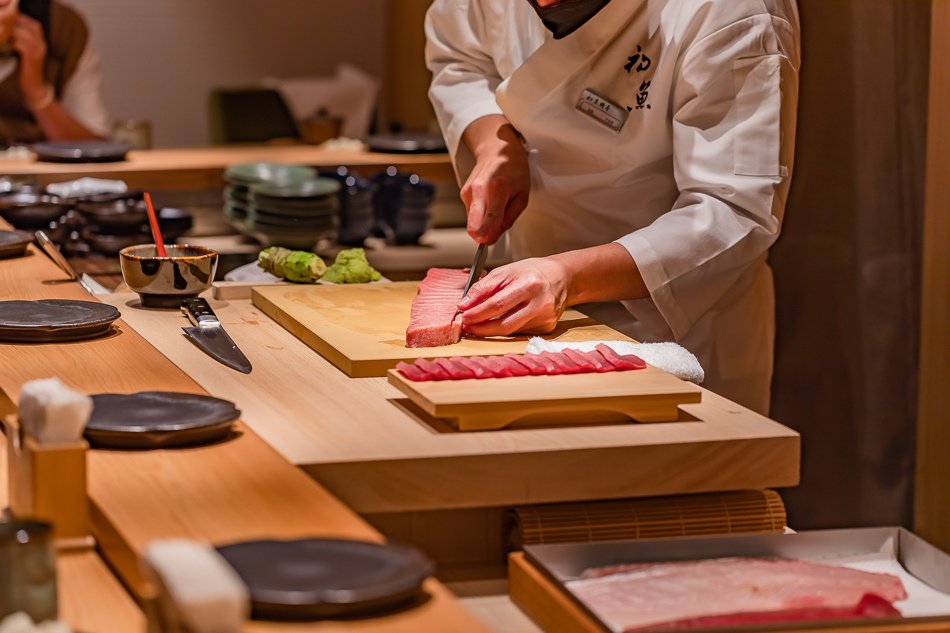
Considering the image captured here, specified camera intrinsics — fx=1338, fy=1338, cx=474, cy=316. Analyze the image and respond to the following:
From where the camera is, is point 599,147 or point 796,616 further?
point 599,147

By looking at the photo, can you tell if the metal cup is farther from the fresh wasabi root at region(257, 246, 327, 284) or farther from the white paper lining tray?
the fresh wasabi root at region(257, 246, 327, 284)

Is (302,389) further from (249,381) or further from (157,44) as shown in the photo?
(157,44)

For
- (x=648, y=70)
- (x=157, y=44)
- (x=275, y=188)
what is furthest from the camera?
(x=157, y=44)

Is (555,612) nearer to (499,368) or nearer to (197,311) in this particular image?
(499,368)

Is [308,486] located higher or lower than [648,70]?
lower

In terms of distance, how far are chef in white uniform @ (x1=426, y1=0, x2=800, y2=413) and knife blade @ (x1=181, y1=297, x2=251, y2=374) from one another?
0.32 m

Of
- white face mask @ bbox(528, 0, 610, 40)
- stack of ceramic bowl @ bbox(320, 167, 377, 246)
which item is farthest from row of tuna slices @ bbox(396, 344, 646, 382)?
stack of ceramic bowl @ bbox(320, 167, 377, 246)

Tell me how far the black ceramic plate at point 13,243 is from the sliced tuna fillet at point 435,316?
0.90 m

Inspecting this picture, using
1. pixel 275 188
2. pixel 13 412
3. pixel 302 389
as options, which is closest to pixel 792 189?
pixel 275 188

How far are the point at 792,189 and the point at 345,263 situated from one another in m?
1.76

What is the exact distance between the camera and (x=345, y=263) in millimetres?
2316

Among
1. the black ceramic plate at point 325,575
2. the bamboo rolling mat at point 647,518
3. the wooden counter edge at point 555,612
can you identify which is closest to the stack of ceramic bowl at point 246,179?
the bamboo rolling mat at point 647,518

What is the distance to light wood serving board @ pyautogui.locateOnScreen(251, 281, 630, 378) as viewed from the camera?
1.76 metres

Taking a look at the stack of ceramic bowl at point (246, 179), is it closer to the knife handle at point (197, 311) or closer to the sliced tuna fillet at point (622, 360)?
the knife handle at point (197, 311)
